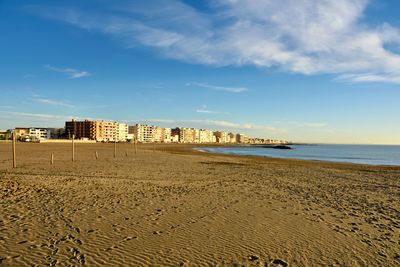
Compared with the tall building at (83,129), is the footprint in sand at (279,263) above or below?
below

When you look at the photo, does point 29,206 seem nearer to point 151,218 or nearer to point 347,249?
point 151,218

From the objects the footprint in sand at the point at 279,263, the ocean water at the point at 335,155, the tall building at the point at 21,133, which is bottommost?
the ocean water at the point at 335,155

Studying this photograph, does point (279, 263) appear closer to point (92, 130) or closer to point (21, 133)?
point (92, 130)

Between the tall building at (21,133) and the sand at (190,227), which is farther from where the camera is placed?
the tall building at (21,133)

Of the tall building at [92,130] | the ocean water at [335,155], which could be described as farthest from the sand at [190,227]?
the tall building at [92,130]

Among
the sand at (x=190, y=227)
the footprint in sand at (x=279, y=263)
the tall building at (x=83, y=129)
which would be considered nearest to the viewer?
the footprint in sand at (x=279, y=263)

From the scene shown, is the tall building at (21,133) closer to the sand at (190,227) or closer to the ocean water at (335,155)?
the ocean water at (335,155)

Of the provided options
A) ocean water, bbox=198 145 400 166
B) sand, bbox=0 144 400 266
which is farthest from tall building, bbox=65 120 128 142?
sand, bbox=0 144 400 266

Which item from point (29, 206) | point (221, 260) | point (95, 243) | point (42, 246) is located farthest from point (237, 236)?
point (29, 206)

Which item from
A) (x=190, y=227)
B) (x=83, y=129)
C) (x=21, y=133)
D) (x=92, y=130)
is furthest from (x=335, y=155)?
(x=21, y=133)

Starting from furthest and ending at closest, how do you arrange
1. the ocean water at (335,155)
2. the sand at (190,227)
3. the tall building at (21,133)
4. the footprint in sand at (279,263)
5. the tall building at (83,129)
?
the tall building at (83,129), the tall building at (21,133), the ocean water at (335,155), the sand at (190,227), the footprint in sand at (279,263)

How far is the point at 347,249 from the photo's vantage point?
7.02m

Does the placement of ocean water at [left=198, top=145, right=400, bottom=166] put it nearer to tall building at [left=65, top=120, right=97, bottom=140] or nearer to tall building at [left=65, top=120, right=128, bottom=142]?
tall building at [left=65, top=120, right=128, bottom=142]

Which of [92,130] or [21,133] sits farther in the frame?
[21,133]
